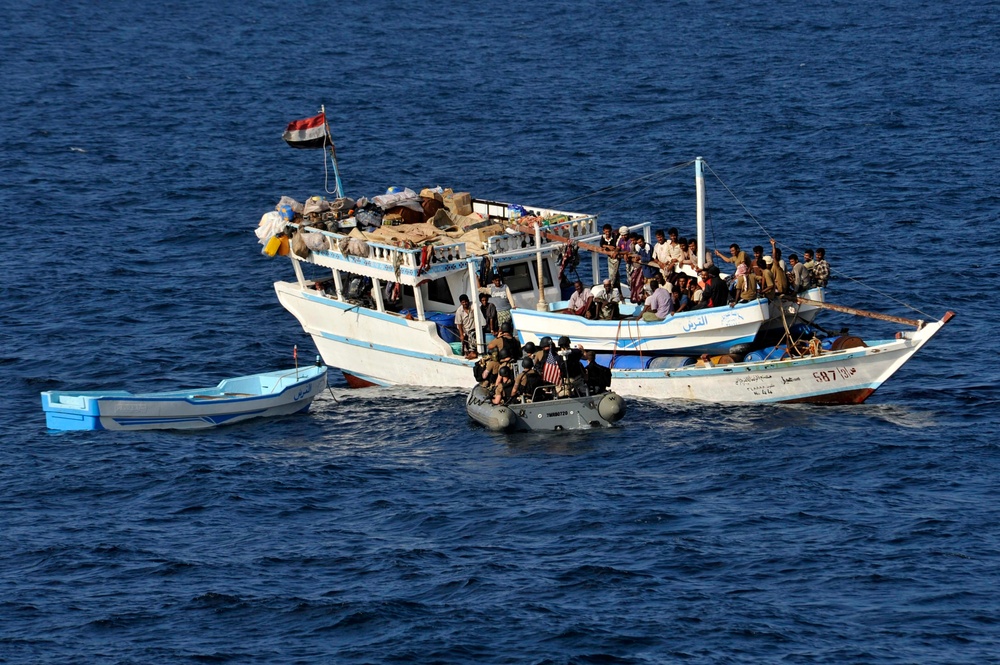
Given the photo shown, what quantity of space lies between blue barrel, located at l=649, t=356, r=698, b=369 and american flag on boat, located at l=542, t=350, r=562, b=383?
261cm

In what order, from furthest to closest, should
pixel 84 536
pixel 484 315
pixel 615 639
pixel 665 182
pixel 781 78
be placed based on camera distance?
1. pixel 781 78
2. pixel 665 182
3. pixel 484 315
4. pixel 84 536
5. pixel 615 639

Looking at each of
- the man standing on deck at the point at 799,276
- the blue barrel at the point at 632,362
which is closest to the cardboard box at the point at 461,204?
the blue barrel at the point at 632,362

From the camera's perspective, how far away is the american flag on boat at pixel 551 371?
1455 inches

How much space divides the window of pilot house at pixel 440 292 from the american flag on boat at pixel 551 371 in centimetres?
551

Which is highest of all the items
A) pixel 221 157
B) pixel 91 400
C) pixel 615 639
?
pixel 221 157

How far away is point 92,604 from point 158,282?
25982 millimetres

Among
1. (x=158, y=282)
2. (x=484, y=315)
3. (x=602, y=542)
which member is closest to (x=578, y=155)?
(x=158, y=282)

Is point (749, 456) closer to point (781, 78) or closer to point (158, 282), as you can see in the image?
point (158, 282)

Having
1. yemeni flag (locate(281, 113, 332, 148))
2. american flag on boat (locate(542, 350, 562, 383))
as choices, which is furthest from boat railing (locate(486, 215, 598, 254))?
yemeni flag (locate(281, 113, 332, 148))

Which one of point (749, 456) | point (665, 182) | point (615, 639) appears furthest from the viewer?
point (665, 182)

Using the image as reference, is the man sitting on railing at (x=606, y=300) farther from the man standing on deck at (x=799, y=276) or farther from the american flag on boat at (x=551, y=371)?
the man standing on deck at (x=799, y=276)

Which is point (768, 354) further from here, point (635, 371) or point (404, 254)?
point (404, 254)

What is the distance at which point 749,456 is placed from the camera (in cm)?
3469

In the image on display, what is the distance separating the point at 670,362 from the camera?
Answer: 125 ft
